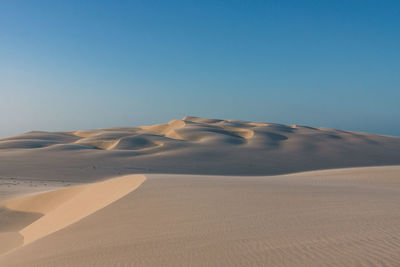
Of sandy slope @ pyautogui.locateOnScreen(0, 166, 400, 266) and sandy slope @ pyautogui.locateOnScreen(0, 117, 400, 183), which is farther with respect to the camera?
sandy slope @ pyautogui.locateOnScreen(0, 117, 400, 183)

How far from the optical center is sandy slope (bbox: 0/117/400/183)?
2509cm

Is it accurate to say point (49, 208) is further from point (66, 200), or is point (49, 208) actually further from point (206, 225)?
point (206, 225)

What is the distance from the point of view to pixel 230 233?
5.59 meters

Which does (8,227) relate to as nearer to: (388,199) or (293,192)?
(293,192)

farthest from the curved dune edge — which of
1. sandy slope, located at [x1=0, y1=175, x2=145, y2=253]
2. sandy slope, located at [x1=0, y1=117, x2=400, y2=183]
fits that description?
sandy slope, located at [x1=0, y1=117, x2=400, y2=183]

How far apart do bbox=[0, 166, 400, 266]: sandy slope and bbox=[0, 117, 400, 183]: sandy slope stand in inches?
622

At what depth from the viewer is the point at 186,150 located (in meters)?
32.3

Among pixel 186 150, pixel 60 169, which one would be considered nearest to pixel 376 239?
pixel 60 169

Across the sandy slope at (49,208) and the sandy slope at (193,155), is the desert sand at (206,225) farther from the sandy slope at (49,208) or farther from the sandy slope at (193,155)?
the sandy slope at (193,155)

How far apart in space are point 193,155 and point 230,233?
25101 mm

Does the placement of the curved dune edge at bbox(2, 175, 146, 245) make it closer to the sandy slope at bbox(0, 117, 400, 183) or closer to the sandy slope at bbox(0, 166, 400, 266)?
the sandy slope at bbox(0, 166, 400, 266)

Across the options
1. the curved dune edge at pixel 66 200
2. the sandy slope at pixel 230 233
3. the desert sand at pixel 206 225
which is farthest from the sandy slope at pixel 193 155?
the sandy slope at pixel 230 233

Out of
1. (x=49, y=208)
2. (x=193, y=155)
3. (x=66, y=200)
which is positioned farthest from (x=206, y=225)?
(x=193, y=155)

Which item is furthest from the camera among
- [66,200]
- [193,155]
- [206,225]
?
[193,155]
